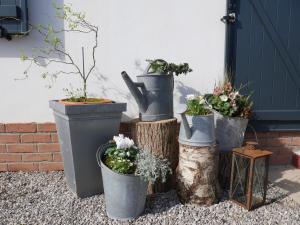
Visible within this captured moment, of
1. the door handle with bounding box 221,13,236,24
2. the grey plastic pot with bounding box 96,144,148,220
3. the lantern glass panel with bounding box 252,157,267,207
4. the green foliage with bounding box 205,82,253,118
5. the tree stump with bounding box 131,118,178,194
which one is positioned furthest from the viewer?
the door handle with bounding box 221,13,236,24

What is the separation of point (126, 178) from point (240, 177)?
2.88 feet

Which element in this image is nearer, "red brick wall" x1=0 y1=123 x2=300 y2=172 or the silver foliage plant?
the silver foliage plant

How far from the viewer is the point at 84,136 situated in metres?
2.34

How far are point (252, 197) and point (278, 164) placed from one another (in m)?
1.04

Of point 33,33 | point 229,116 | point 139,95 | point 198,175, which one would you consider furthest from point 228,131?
point 33,33

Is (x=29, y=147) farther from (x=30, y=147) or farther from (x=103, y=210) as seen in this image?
(x=103, y=210)

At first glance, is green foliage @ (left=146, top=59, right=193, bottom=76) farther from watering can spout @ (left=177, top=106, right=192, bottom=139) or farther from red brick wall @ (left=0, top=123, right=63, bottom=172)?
red brick wall @ (left=0, top=123, right=63, bottom=172)

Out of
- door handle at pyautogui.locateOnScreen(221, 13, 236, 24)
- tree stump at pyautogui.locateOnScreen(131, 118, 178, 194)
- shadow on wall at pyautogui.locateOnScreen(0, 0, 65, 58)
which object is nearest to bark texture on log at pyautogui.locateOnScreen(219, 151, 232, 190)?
tree stump at pyautogui.locateOnScreen(131, 118, 178, 194)

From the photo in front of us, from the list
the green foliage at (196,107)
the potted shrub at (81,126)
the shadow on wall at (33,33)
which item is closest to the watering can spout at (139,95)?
the potted shrub at (81,126)

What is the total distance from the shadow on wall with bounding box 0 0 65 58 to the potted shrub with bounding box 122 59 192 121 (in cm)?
91

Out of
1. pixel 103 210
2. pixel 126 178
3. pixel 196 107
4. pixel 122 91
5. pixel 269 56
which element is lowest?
pixel 103 210

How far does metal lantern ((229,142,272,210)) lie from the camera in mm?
2238

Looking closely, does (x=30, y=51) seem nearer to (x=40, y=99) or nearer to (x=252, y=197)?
(x=40, y=99)

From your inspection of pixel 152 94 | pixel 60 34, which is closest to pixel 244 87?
pixel 152 94
